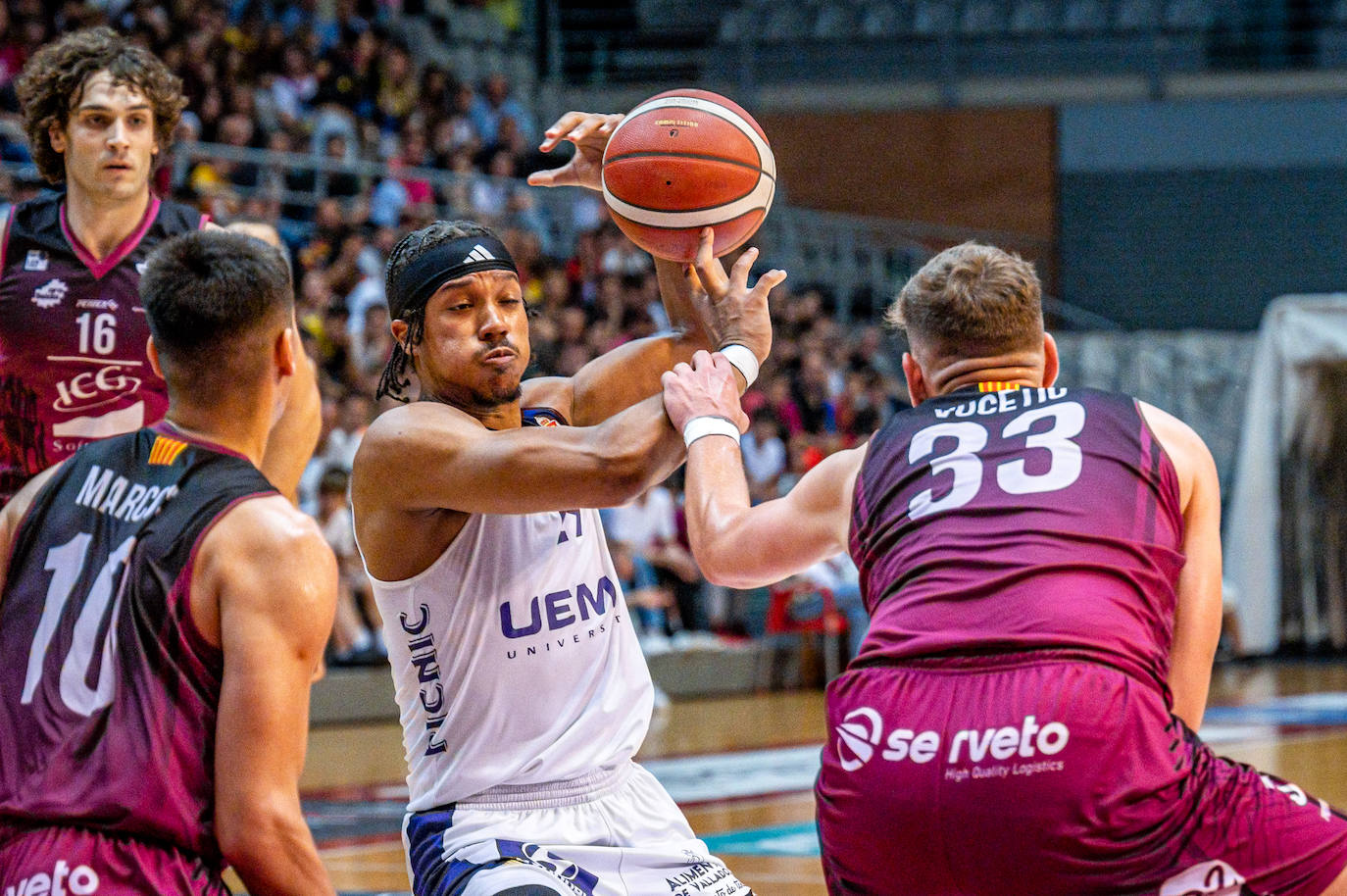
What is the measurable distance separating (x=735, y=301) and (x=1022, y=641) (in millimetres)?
1375

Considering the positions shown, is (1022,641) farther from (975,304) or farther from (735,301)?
(735,301)

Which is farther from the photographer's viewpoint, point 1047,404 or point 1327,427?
point 1327,427

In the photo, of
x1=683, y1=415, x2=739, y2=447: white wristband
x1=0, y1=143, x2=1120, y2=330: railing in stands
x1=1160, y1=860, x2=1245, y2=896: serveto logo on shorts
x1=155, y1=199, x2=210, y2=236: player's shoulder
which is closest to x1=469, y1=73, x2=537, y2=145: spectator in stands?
x1=0, y1=143, x2=1120, y2=330: railing in stands

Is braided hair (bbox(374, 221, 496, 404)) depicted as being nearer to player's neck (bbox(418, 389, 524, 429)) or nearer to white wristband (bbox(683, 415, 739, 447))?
player's neck (bbox(418, 389, 524, 429))

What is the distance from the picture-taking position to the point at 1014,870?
2725 mm

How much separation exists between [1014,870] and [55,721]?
1561 mm

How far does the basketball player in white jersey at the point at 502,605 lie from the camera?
11.4 feet

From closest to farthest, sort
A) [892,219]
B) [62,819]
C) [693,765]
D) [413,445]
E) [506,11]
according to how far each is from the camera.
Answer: [62,819] → [413,445] → [693,765] → [506,11] → [892,219]

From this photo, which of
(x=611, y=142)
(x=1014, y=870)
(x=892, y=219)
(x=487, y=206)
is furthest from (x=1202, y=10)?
(x=1014, y=870)

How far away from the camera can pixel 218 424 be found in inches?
112

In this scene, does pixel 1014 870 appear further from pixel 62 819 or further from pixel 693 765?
pixel 693 765

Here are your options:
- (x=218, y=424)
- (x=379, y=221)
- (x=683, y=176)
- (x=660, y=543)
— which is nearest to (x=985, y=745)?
(x=218, y=424)

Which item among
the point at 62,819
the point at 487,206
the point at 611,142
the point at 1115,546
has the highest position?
the point at 611,142

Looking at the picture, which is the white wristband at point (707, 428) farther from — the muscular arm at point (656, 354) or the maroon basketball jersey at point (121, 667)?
the maroon basketball jersey at point (121, 667)
